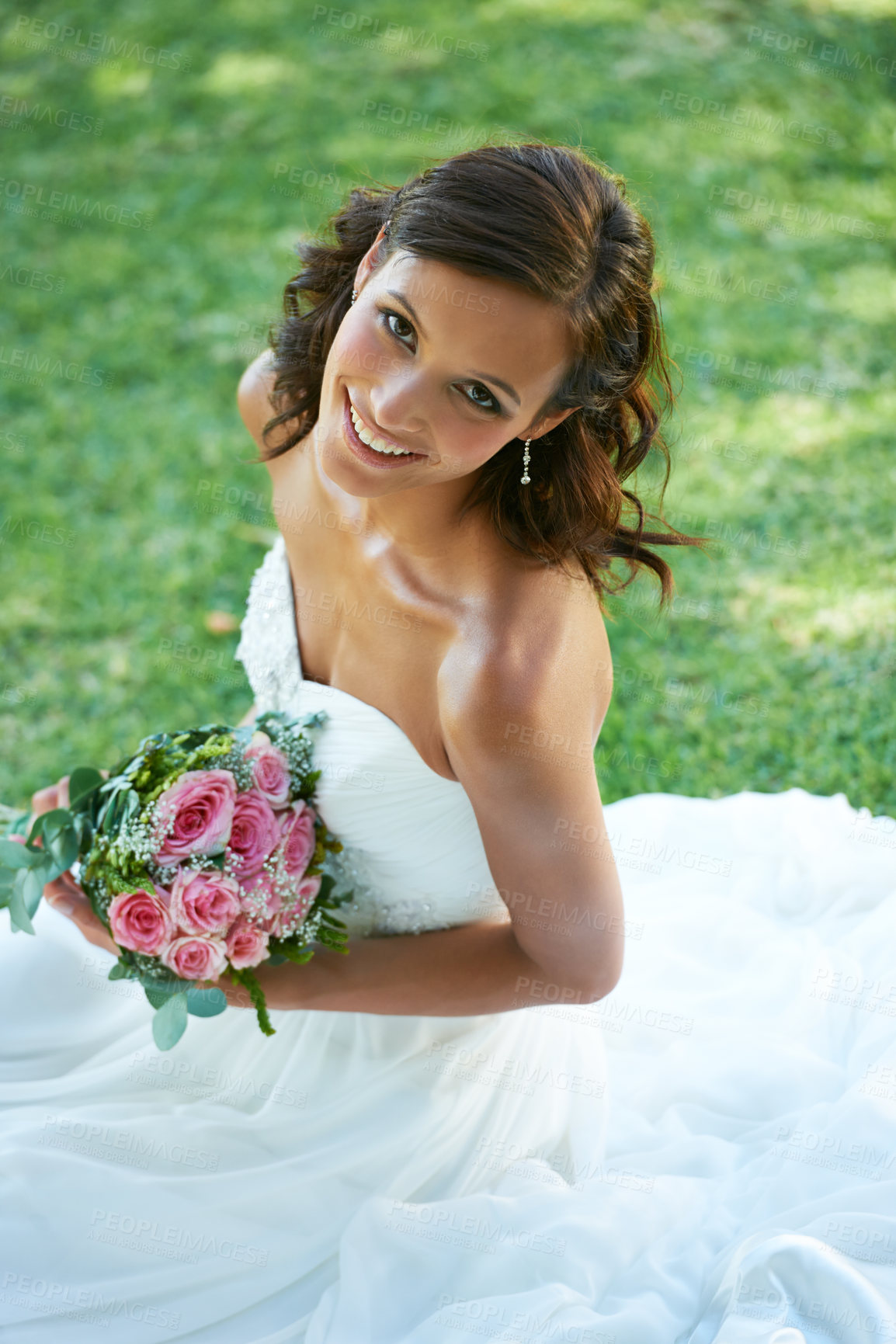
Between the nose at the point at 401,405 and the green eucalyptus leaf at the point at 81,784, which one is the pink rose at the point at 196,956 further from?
the nose at the point at 401,405

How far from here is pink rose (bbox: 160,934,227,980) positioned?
226 cm

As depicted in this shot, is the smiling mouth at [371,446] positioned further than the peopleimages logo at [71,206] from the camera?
No

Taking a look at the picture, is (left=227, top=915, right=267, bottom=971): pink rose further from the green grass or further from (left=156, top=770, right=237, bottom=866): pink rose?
the green grass

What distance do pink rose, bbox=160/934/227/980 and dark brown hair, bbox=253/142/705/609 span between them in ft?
3.35

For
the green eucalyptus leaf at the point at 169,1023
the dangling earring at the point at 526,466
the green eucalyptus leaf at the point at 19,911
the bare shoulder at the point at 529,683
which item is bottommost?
the green eucalyptus leaf at the point at 169,1023

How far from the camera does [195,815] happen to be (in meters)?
2.32

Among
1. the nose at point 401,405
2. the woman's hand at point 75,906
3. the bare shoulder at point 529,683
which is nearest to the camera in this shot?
the nose at point 401,405

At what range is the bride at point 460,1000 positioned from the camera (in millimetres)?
2131

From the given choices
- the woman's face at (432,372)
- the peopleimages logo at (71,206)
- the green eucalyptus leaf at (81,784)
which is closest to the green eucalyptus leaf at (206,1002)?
the green eucalyptus leaf at (81,784)

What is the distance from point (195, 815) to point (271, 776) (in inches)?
7.7

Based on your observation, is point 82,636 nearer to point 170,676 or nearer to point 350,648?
point 170,676

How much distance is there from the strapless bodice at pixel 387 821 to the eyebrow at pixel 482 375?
767mm

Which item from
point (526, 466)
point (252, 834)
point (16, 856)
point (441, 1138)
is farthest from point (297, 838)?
point (526, 466)

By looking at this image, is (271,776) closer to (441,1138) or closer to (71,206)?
(441,1138)
